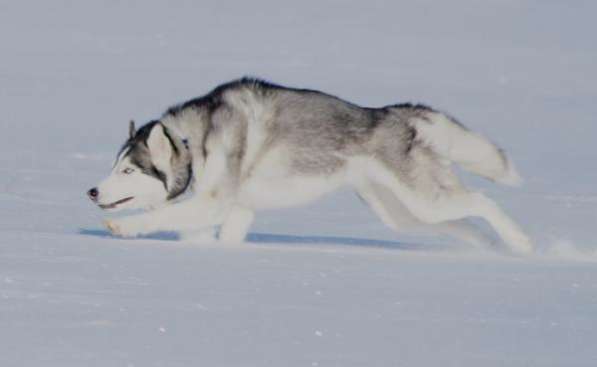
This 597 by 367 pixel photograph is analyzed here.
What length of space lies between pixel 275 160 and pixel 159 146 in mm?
656

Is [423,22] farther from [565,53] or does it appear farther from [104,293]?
[104,293]

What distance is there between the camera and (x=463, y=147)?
9.34 metres

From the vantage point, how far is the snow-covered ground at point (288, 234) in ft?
19.0

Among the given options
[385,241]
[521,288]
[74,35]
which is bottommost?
[74,35]

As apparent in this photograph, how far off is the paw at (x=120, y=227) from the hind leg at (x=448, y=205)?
1411 millimetres

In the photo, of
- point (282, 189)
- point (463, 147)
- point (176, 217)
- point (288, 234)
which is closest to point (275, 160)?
point (282, 189)

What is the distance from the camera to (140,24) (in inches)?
1113

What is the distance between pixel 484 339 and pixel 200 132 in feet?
10.9

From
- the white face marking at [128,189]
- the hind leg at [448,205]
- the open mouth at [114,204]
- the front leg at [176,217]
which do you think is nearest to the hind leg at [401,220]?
the hind leg at [448,205]

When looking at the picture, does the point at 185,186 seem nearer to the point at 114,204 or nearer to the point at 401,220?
the point at 114,204

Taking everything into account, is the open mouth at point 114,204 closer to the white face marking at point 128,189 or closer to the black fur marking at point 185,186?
the white face marking at point 128,189

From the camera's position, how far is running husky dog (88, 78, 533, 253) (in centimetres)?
888

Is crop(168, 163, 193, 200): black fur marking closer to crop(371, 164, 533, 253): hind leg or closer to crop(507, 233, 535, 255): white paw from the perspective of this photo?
crop(371, 164, 533, 253): hind leg

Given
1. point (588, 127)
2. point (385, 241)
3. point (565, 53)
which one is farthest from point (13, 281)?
point (565, 53)
